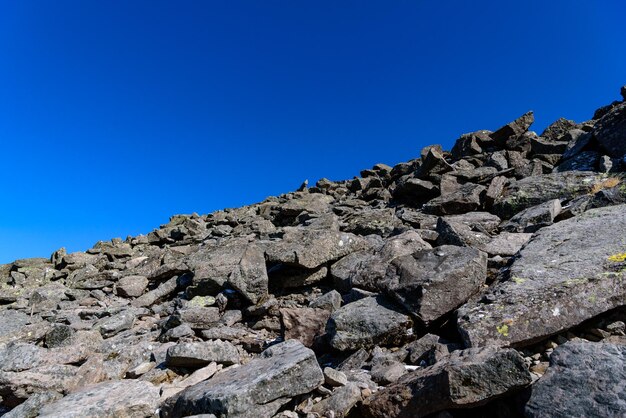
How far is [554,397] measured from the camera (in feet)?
14.2

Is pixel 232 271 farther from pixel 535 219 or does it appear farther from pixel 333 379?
pixel 535 219

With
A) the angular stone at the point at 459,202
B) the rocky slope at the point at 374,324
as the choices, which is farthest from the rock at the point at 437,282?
the angular stone at the point at 459,202

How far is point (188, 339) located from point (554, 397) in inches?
316

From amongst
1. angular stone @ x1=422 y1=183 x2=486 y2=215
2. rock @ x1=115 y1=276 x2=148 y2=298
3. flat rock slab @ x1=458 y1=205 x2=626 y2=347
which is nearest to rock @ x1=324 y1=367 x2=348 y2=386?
flat rock slab @ x1=458 y1=205 x2=626 y2=347

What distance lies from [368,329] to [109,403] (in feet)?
15.0

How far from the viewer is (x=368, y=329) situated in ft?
24.2

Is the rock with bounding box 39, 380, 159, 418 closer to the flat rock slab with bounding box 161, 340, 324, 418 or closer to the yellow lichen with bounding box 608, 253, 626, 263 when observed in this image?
the flat rock slab with bounding box 161, 340, 324, 418

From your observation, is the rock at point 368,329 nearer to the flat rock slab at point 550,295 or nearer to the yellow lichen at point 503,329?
the flat rock slab at point 550,295

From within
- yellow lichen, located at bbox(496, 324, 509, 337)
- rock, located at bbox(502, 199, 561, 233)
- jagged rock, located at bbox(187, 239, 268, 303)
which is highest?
jagged rock, located at bbox(187, 239, 268, 303)

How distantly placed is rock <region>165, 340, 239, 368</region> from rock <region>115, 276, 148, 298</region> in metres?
9.34

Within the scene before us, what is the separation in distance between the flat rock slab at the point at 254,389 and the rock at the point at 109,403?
38cm

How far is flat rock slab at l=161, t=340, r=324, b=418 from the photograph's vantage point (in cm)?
506

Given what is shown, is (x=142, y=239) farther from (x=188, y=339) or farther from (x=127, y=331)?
(x=188, y=339)

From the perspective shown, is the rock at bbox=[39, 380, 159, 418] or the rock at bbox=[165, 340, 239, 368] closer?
the rock at bbox=[39, 380, 159, 418]
